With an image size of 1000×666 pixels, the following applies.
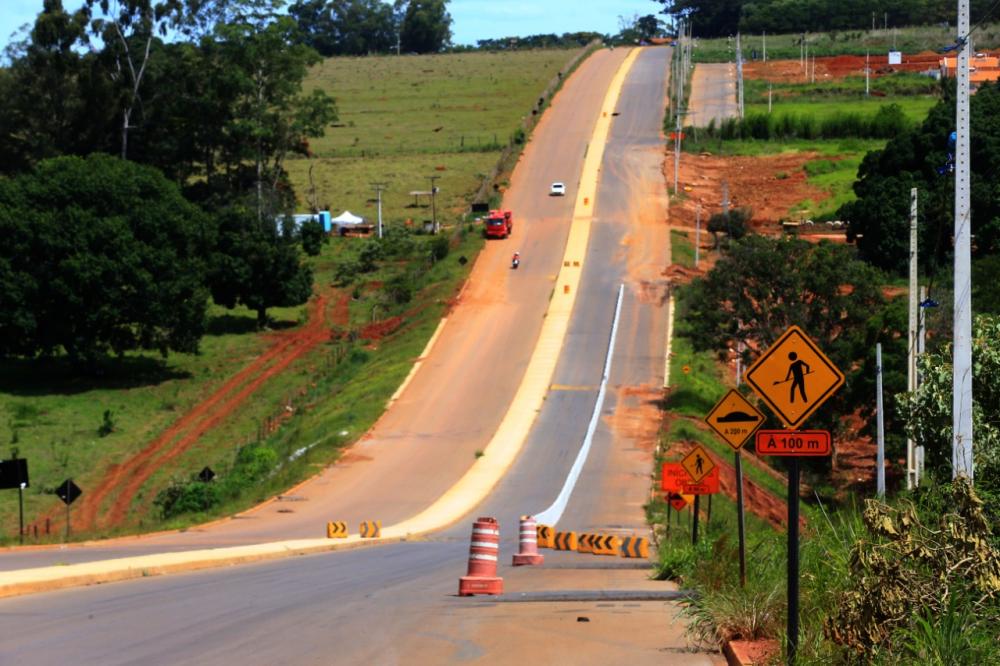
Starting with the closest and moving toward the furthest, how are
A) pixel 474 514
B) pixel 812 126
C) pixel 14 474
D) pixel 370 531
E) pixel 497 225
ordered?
pixel 370 531 < pixel 14 474 < pixel 474 514 < pixel 497 225 < pixel 812 126

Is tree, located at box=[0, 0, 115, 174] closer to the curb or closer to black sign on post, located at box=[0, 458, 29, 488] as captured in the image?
black sign on post, located at box=[0, 458, 29, 488]

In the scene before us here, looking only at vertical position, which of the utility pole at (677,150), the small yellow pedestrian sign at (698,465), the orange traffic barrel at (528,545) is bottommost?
the orange traffic barrel at (528,545)

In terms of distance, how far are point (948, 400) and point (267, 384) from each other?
139 feet

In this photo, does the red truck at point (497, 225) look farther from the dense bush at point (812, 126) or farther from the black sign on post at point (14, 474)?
the black sign on post at point (14, 474)

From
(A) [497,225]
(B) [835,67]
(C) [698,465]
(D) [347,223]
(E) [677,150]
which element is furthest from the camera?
(B) [835,67]

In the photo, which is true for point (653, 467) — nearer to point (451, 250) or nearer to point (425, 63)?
point (451, 250)

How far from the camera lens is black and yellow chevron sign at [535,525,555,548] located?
33.8 metres

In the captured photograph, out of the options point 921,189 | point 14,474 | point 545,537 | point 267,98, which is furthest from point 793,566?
point 267,98

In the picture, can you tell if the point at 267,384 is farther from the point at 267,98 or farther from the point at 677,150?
the point at 677,150

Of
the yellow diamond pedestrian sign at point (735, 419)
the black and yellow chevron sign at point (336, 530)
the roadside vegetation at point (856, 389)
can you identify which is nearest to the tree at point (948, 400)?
the roadside vegetation at point (856, 389)

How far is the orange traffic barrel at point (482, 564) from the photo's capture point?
67.6 feet

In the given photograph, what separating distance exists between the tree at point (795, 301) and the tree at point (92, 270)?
84.2ft

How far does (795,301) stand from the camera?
5659 centimetres

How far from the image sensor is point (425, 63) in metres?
190
